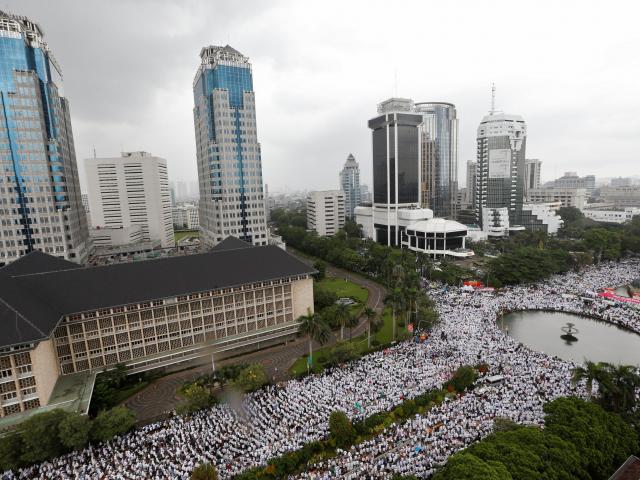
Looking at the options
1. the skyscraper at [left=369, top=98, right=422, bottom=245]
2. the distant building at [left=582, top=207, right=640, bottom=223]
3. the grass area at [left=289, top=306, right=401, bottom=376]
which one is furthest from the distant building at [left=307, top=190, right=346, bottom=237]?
the distant building at [left=582, top=207, right=640, bottom=223]

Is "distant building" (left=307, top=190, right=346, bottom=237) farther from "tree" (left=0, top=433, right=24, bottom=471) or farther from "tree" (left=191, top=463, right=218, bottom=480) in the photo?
"tree" (left=191, top=463, right=218, bottom=480)

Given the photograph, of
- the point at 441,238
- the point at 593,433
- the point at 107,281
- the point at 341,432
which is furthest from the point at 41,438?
the point at 441,238

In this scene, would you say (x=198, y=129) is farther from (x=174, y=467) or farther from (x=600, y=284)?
(x=600, y=284)

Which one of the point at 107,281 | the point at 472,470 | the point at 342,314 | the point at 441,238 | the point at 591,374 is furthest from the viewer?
the point at 441,238

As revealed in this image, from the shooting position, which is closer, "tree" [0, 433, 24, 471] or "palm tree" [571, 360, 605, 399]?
"tree" [0, 433, 24, 471]

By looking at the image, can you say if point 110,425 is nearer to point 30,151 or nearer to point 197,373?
point 197,373

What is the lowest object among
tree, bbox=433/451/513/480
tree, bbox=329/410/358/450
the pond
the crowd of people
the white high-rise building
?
the pond

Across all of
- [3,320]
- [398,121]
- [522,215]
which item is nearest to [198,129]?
[398,121]

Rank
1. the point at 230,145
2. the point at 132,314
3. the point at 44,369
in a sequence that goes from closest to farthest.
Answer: the point at 44,369 → the point at 132,314 → the point at 230,145
